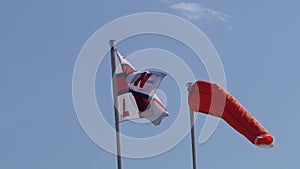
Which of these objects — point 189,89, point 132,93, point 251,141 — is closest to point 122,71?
point 132,93

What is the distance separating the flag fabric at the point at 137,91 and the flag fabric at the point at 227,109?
58.5 inches

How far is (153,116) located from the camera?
33031 millimetres

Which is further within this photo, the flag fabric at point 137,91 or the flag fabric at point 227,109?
the flag fabric at point 137,91

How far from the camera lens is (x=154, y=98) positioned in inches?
1310

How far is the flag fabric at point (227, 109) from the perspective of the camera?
31.2m

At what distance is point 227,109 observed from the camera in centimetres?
3186

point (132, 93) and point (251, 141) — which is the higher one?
point (132, 93)

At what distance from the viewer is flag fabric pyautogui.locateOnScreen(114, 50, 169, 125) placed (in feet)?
106

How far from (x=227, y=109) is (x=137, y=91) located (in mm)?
3479

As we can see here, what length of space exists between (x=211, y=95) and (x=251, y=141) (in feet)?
8.02

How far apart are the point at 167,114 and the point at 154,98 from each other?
83cm

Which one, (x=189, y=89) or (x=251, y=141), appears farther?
(x=189, y=89)

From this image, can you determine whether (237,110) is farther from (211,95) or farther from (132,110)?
(132,110)

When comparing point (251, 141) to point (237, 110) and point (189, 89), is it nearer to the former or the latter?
point (237, 110)
